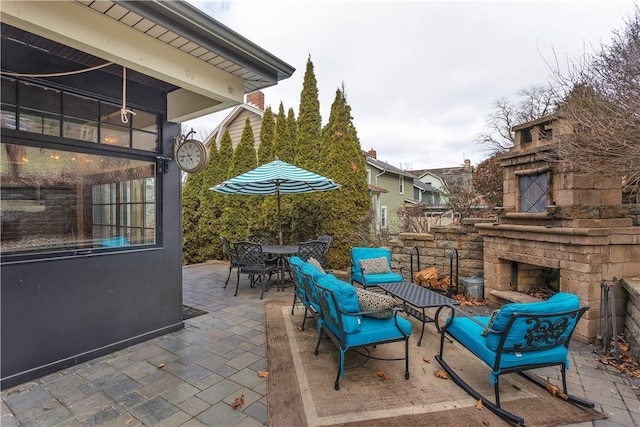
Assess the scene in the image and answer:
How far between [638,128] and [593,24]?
2.00m

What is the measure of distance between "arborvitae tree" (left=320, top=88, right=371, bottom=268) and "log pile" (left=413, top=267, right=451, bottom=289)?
6.44 feet

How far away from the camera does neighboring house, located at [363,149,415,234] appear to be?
15.1 m

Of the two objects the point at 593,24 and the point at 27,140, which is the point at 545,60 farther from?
the point at 27,140

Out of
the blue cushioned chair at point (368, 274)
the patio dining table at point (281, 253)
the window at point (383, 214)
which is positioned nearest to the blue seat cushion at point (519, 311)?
the blue cushioned chair at point (368, 274)

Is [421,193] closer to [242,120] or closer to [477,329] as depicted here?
[242,120]

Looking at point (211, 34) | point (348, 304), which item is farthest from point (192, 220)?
point (348, 304)

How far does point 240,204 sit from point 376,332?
691 cm

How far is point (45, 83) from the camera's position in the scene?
292cm

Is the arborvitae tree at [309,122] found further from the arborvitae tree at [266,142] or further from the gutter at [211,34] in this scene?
the gutter at [211,34]

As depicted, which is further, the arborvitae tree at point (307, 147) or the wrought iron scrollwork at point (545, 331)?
the arborvitae tree at point (307, 147)

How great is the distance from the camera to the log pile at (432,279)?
569 centimetres

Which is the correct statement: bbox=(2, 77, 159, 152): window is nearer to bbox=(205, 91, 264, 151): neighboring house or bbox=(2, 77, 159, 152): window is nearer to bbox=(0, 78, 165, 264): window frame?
bbox=(0, 78, 165, 264): window frame

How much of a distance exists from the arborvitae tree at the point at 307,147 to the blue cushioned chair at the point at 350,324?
4847 millimetres

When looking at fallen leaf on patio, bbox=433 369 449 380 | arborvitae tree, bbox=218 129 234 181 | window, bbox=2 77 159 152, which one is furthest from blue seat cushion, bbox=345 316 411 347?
arborvitae tree, bbox=218 129 234 181
